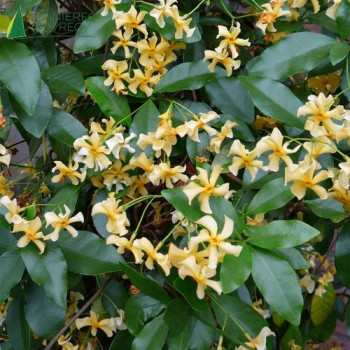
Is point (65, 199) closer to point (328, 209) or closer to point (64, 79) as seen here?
point (64, 79)

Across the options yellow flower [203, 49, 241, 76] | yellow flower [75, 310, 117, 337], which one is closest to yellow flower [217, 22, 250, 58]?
yellow flower [203, 49, 241, 76]

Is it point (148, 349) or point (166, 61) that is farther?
point (166, 61)

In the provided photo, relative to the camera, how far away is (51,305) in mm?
862

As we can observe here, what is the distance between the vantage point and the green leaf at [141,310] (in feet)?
2.65

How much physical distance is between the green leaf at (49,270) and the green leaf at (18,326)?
0.54 feet

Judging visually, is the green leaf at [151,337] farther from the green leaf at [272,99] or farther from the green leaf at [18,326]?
the green leaf at [272,99]

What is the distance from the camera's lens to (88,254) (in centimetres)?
82

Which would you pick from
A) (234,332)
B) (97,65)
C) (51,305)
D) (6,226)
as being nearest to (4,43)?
(97,65)

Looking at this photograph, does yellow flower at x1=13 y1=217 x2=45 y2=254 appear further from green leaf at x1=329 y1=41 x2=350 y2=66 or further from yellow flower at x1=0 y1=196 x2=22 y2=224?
green leaf at x1=329 y1=41 x2=350 y2=66

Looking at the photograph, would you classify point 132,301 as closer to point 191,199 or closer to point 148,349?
point 148,349

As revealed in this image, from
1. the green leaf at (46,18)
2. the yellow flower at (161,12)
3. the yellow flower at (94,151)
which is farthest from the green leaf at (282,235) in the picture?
the green leaf at (46,18)

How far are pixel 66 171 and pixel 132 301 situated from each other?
207 mm

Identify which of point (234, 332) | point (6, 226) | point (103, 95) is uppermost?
point (103, 95)

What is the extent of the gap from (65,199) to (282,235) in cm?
33
